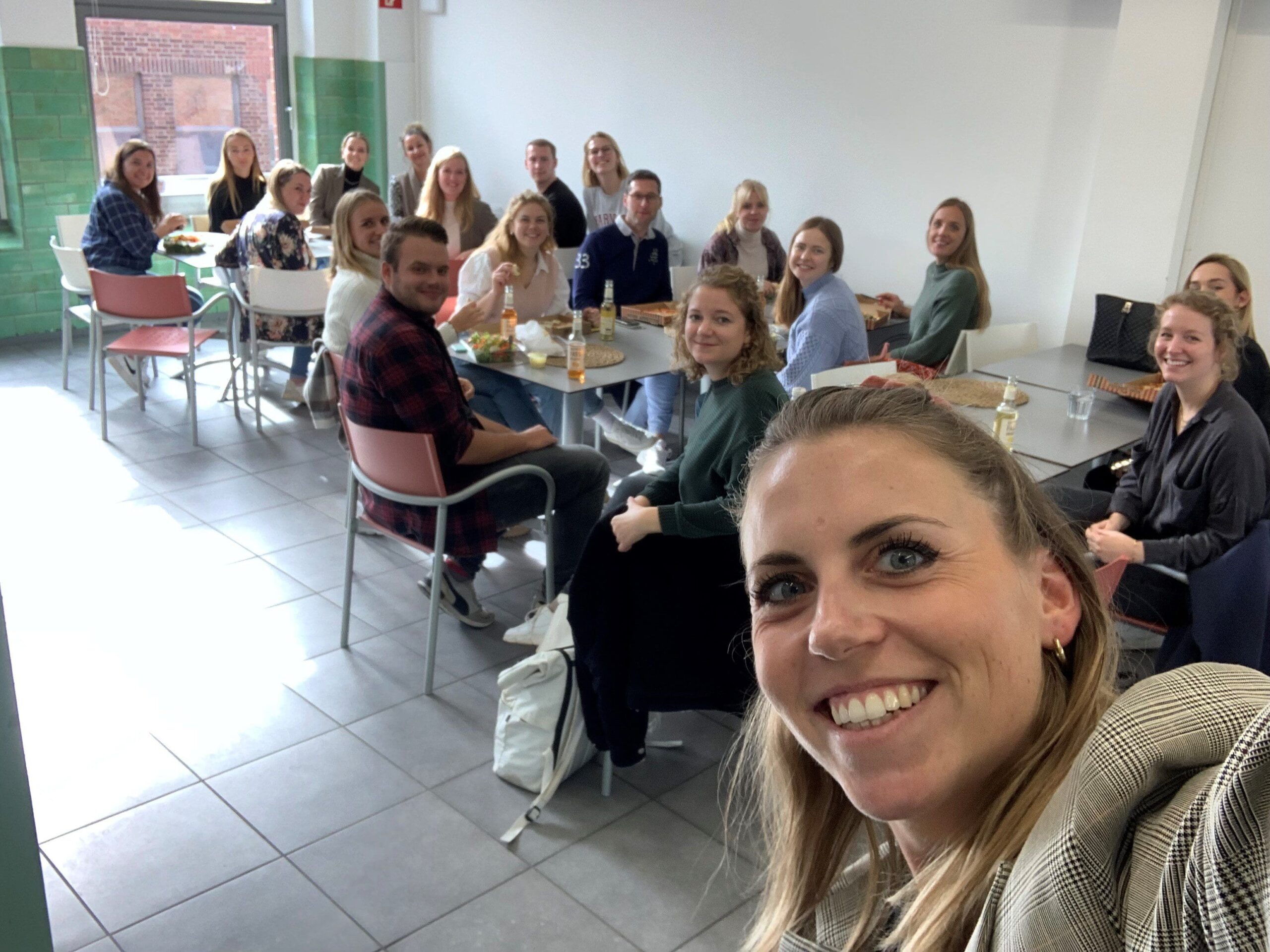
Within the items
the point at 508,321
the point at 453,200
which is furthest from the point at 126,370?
the point at 508,321

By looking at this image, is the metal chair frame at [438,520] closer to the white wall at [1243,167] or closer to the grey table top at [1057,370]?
the grey table top at [1057,370]

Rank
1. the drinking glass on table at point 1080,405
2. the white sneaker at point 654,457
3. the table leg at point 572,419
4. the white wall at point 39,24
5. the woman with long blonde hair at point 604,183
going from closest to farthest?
the drinking glass on table at point 1080,405
the table leg at point 572,419
the white sneaker at point 654,457
the woman with long blonde hair at point 604,183
the white wall at point 39,24

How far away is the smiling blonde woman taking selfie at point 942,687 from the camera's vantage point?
539mm

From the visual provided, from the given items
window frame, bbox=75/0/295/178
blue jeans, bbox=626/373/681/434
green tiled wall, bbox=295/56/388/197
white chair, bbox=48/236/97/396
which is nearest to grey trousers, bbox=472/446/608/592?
blue jeans, bbox=626/373/681/434

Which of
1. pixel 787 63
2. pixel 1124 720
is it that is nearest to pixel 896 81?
pixel 787 63

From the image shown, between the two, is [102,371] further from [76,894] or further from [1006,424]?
[1006,424]

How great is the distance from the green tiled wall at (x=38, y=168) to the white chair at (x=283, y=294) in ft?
8.80

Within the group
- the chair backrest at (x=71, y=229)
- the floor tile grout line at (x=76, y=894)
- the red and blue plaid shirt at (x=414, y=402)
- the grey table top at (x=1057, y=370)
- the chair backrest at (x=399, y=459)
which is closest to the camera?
the floor tile grout line at (x=76, y=894)

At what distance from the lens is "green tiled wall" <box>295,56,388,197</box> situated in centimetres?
862

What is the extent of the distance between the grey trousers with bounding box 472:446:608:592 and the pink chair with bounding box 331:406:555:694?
0.07 m

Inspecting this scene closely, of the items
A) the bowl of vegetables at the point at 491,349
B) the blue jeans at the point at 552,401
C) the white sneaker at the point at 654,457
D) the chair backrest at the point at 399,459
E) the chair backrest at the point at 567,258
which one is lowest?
the white sneaker at the point at 654,457

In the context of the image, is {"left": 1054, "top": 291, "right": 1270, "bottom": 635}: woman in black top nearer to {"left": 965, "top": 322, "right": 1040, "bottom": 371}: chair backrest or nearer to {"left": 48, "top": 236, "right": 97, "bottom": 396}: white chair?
{"left": 965, "top": 322, "right": 1040, "bottom": 371}: chair backrest

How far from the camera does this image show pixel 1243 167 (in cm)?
502

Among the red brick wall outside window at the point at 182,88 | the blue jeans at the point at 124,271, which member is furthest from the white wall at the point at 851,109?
the blue jeans at the point at 124,271
